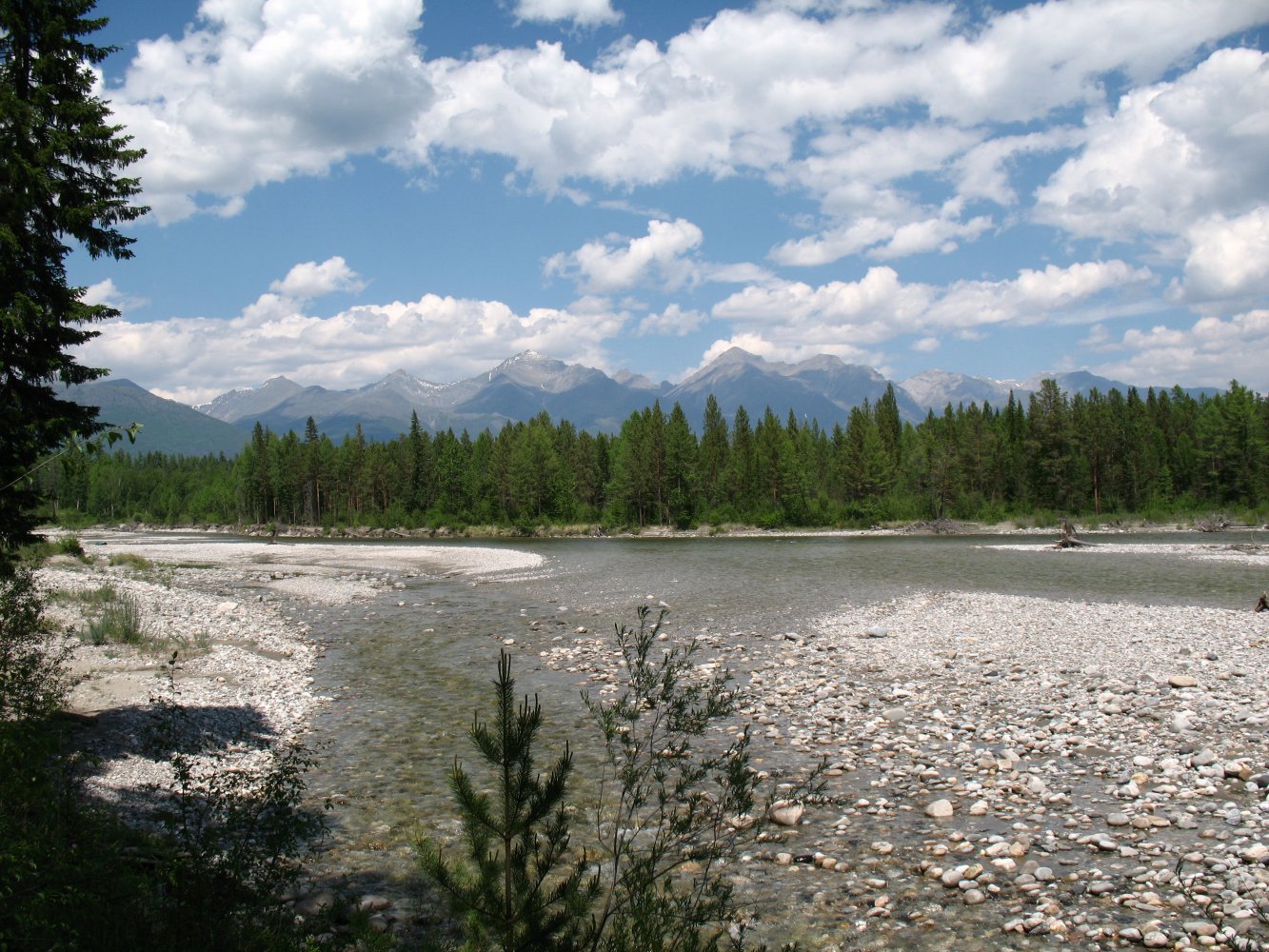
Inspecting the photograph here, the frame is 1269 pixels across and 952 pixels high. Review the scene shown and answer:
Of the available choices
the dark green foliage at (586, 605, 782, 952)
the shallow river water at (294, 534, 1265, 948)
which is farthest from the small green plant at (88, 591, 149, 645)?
the dark green foliage at (586, 605, 782, 952)

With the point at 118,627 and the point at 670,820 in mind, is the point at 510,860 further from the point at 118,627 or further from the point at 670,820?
the point at 118,627

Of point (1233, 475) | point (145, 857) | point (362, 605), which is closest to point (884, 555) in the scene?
point (362, 605)

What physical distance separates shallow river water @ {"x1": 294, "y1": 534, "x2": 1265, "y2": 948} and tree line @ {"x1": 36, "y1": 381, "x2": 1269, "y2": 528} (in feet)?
143

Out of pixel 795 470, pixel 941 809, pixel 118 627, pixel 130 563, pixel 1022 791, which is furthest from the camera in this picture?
pixel 795 470

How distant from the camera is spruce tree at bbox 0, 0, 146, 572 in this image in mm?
10109

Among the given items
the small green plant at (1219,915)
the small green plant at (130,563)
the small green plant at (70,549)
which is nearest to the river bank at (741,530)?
the small green plant at (130,563)

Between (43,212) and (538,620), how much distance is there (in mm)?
19376

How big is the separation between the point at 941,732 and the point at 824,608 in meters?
15.0

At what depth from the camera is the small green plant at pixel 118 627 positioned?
18.5m

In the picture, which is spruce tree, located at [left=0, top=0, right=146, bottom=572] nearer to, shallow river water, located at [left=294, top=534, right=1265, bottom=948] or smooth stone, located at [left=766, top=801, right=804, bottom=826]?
shallow river water, located at [left=294, top=534, right=1265, bottom=948]

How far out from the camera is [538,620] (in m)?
26.8

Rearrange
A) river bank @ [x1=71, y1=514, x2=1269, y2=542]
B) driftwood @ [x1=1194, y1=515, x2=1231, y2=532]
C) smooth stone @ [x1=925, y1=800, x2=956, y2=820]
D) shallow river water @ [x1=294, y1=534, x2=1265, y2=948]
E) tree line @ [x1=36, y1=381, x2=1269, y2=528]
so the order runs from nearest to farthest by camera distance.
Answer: smooth stone @ [x1=925, y1=800, x2=956, y2=820], shallow river water @ [x1=294, y1=534, x2=1265, y2=948], driftwood @ [x1=1194, y1=515, x2=1231, y2=532], river bank @ [x1=71, y1=514, x2=1269, y2=542], tree line @ [x1=36, y1=381, x2=1269, y2=528]

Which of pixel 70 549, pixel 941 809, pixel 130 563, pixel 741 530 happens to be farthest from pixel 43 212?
pixel 741 530

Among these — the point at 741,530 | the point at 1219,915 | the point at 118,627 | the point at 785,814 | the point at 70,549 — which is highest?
the point at 70,549
